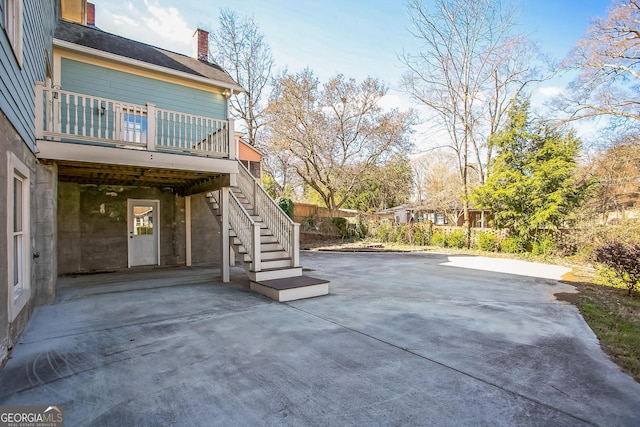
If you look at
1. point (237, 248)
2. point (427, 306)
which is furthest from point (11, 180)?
point (427, 306)

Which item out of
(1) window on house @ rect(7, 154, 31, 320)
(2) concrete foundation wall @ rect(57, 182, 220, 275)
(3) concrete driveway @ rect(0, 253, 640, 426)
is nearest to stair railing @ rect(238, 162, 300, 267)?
(3) concrete driveway @ rect(0, 253, 640, 426)

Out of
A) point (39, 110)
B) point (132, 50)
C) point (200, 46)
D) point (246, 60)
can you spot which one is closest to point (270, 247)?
point (39, 110)

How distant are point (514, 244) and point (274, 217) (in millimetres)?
10260

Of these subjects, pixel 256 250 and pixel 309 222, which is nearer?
pixel 256 250

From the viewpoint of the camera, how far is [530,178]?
39.5 ft

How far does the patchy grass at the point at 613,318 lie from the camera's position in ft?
11.2

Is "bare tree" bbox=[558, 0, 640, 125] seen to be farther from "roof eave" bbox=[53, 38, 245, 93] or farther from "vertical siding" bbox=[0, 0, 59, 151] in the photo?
"vertical siding" bbox=[0, 0, 59, 151]

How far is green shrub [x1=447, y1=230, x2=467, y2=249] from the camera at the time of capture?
46.8 ft

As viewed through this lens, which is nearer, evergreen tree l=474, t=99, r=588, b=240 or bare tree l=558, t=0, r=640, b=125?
evergreen tree l=474, t=99, r=588, b=240

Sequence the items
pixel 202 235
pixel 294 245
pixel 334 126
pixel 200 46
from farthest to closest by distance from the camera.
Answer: pixel 334 126 → pixel 200 46 → pixel 202 235 → pixel 294 245

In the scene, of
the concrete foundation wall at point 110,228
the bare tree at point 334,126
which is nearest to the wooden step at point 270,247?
the concrete foundation wall at point 110,228

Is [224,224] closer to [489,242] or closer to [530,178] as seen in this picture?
[489,242]

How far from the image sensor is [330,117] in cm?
1747

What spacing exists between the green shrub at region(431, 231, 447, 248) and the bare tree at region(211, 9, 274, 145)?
11891 mm
